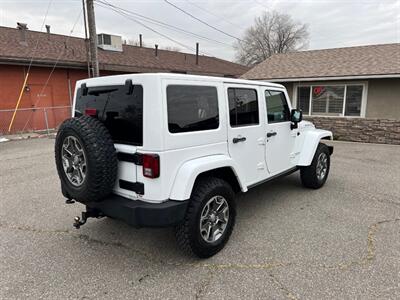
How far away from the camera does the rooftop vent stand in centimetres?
1892

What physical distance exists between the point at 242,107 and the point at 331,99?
10.0 m

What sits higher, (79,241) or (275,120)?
(275,120)

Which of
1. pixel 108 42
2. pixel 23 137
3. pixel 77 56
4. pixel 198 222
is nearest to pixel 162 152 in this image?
pixel 198 222

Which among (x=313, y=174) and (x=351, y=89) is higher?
(x=351, y=89)

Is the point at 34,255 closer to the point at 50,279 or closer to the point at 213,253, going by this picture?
A: the point at 50,279

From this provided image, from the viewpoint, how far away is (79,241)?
3.51 m

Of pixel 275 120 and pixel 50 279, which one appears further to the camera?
pixel 275 120

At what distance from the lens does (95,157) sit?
8.64 feet

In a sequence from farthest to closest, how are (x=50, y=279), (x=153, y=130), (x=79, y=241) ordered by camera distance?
(x=79, y=241), (x=50, y=279), (x=153, y=130)

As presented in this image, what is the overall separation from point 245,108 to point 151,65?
55.4ft

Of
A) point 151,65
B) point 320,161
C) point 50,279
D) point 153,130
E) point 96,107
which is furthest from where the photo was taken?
point 151,65

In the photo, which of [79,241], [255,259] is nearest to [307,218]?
[255,259]

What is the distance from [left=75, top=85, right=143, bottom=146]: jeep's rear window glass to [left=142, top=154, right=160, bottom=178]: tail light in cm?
18

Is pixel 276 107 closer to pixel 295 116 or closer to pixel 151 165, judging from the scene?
pixel 295 116
